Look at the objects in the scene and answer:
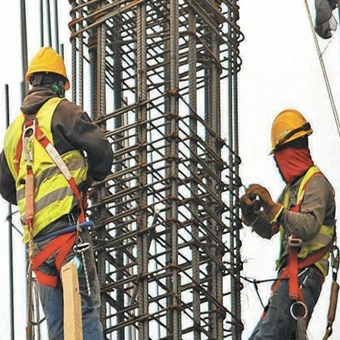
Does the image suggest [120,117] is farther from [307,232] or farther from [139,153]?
[307,232]

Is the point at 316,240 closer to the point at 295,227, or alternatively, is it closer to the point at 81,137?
the point at 295,227

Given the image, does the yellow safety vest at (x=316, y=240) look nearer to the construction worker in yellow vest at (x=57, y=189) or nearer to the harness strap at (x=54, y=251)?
the construction worker in yellow vest at (x=57, y=189)

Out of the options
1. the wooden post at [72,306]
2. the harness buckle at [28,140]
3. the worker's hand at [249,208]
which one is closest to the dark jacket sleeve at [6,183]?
the harness buckle at [28,140]

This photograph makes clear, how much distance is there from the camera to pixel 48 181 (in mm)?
16109

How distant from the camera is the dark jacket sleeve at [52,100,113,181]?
16172 millimetres

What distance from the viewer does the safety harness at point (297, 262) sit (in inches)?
677

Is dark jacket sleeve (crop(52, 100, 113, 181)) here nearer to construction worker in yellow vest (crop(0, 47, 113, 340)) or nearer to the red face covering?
construction worker in yellow vest (crop(0, 47, 113, 340))

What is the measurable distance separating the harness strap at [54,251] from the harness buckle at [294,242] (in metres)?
2.38

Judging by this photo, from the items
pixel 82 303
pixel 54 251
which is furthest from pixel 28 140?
pixel 82 303

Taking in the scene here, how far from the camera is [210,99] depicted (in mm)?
18906

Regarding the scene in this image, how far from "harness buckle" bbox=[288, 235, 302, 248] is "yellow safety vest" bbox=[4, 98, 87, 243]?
2285 millimetres

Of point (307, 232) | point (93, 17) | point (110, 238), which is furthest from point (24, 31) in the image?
point (307, 232)

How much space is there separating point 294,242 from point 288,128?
4.27ft

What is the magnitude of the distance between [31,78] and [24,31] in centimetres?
328
